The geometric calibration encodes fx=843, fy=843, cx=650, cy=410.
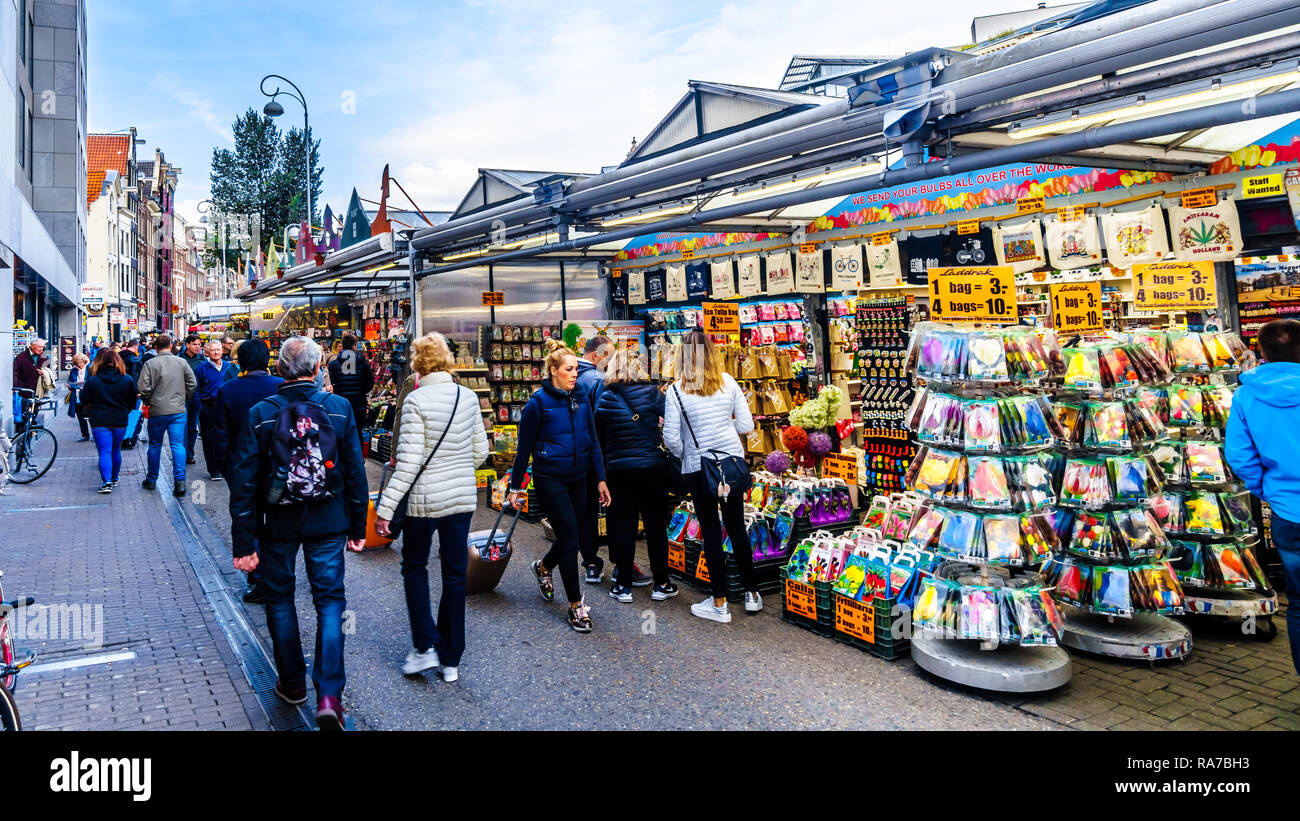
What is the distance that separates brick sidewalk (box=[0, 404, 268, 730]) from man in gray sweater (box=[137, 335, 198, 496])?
1.97ft

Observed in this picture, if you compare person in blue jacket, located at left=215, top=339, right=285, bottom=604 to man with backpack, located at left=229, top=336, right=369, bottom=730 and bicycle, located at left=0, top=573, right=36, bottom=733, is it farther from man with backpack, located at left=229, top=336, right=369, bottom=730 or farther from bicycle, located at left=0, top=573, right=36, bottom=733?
bicycle, located at left=0, top=573, right=36, bottom=733

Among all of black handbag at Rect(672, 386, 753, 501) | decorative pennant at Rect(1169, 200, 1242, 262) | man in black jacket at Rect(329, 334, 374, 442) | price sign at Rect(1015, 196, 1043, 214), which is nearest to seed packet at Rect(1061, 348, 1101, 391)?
decorative pennant at Rect(1169, 200, 1242, 262)

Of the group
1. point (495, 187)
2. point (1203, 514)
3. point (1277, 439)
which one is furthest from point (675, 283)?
point (1277, 439)

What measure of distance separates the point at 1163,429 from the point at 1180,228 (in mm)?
2114

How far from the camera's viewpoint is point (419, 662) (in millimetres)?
4914

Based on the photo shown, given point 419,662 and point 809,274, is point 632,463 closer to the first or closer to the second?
point 419,662

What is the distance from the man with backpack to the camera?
4.16 m

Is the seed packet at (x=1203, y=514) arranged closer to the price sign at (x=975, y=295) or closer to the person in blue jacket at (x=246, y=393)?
the price sign at (x=975, y=295)

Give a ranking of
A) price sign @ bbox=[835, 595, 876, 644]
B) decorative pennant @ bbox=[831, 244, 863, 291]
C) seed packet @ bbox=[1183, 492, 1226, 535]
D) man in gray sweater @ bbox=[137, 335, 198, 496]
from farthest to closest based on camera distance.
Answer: man in gray sweater @ bbox=[137, 335, 198, 496], decorative pennant @ bbox=[831, 244, 863, 291], seed packet @ bbox=[1183, 492, 1226, 535], price sign @ bbox=[835, 595, 876, 644]

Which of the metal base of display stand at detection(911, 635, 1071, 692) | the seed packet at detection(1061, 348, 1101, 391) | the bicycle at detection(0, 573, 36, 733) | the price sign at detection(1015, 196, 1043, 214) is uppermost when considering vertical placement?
the price sign at detection(1015, 196, 1043, 214)

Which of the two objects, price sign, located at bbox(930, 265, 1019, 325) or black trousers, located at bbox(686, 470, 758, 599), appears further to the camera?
black trousers, located at bbox(686, 470, 758, 599)

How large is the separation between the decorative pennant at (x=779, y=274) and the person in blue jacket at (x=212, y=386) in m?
6.58

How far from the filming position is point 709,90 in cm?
675
